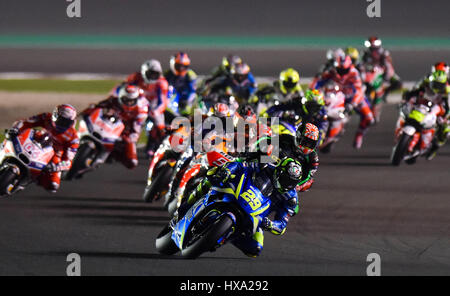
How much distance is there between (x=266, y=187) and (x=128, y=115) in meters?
6.12

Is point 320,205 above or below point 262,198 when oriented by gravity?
below

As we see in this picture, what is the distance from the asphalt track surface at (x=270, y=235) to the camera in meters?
10.3

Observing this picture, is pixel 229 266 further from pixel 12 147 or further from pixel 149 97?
pixel 149 97

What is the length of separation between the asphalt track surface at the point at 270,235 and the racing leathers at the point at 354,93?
2.42 m

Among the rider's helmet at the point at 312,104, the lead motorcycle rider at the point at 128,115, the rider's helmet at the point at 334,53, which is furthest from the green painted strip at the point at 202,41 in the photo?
the lead motorcycle rider at the point at 128,115

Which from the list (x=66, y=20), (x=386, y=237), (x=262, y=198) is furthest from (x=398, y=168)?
(x=66, y=20)

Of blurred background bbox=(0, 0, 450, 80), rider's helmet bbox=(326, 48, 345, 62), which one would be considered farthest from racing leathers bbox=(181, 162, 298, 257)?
blurred background bbox=(0, 0, 450, 80)

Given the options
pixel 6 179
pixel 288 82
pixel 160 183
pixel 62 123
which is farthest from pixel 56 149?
pixel 288 82

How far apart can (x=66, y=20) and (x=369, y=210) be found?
29.6 meters

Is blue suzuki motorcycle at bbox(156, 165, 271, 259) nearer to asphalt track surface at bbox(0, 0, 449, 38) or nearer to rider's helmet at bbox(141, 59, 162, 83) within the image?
rider's helmet at bbox(141, 59, 162, 83)

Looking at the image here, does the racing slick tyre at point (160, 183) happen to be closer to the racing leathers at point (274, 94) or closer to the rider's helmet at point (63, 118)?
the rider's helmet at point (63, 118)

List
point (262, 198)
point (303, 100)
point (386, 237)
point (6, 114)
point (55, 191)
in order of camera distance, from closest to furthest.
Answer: point (262, 198)
point (386, 237)
point (55, 191)
point (303, 100)
point (6, 114)

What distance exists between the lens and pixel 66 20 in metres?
41.5

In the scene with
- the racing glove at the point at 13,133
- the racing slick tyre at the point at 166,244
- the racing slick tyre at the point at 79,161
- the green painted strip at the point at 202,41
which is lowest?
the green painted strip at the point at 202,41
